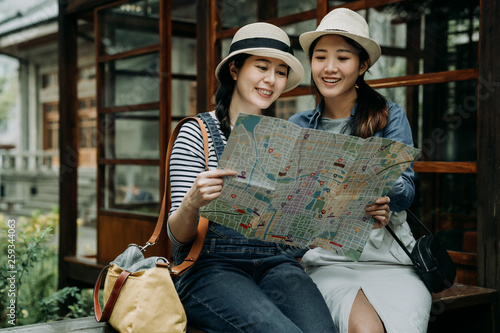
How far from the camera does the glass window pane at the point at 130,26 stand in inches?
184

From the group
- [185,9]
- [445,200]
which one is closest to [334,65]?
[445,200]

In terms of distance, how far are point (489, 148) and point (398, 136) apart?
77cm

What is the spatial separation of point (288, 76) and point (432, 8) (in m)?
2.27

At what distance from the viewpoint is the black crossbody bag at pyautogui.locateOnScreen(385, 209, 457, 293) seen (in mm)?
2074

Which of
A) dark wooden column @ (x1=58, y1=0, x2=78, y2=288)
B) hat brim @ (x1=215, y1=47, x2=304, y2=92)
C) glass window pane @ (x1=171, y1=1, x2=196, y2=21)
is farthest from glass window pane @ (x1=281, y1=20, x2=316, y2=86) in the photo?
glass window pane @ (x1=171, y1=1, x2=196, y2=21)

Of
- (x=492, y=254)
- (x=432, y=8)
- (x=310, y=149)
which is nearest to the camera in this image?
(x=310, y=149)

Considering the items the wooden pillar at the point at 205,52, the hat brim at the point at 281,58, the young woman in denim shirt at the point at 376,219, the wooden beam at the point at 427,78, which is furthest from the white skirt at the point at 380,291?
the wooden pillar at the point at 205,52

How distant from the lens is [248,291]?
177 cm

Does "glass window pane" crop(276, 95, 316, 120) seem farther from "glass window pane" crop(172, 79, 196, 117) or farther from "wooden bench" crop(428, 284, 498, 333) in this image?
"wooden bench" crop(428, 284, 498, 333)

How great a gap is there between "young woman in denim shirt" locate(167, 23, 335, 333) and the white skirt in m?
0.15

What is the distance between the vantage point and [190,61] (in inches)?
210

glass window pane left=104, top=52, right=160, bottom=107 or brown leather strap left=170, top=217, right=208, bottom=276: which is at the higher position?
glass window pane left=104, top=52, right=160, bottom=107

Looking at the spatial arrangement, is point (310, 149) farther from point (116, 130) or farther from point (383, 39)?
point (116, 130)

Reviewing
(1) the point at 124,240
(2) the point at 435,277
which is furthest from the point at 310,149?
(1) the point at 124,240
